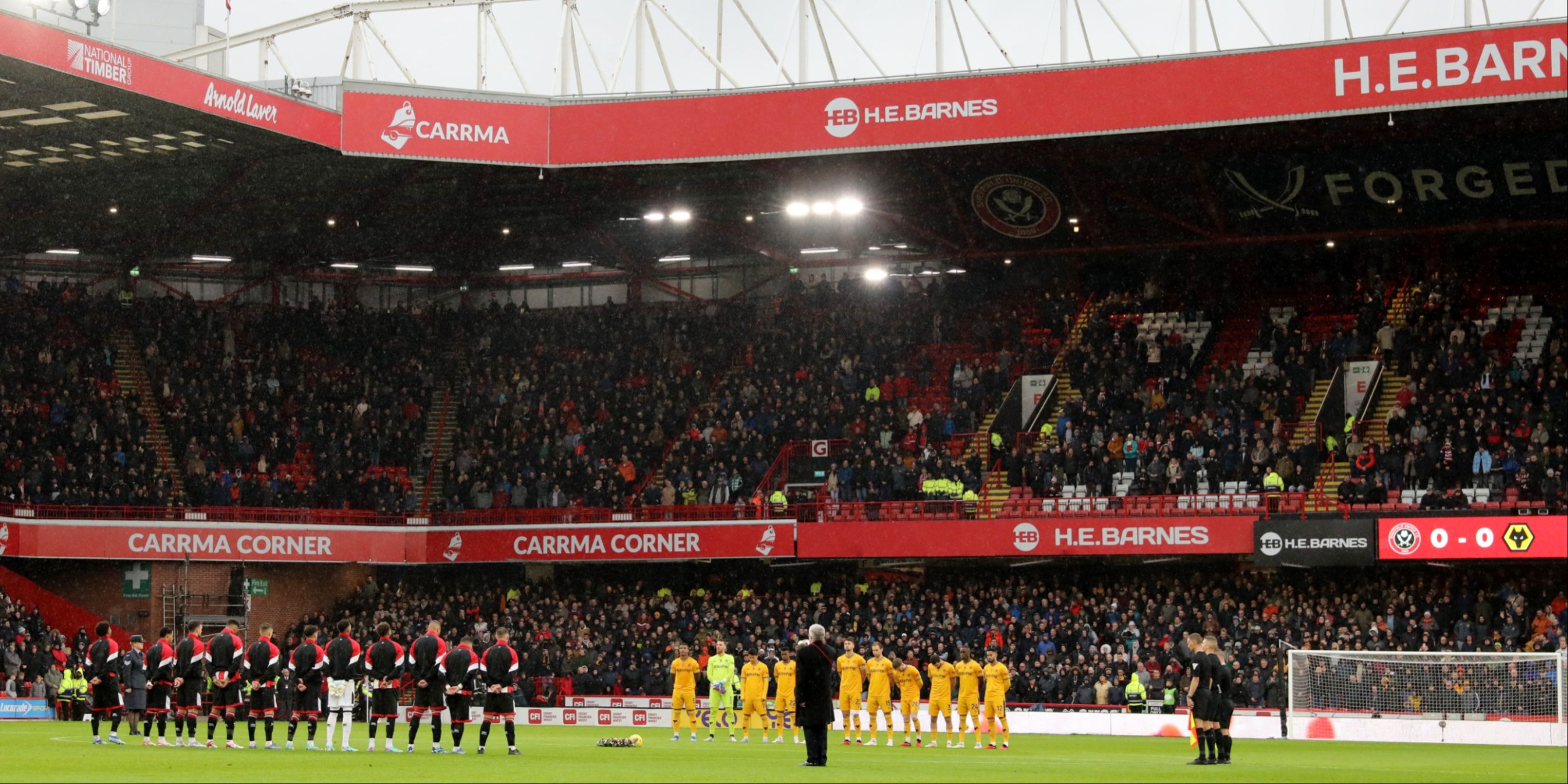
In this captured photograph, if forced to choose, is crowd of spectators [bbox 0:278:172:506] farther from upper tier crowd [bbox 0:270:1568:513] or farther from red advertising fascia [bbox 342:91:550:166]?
red advertising fascia [bbox 342:91:550:166]

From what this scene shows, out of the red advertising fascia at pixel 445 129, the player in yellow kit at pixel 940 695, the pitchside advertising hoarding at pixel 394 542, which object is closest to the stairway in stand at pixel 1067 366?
the pitchside advertising hoarding at pixel 394 542

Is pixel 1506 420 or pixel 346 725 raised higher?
pixel 1506 420

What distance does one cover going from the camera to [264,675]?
80.4 ft

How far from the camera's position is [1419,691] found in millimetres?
32656

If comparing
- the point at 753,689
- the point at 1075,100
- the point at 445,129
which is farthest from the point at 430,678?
the point at 1075,100

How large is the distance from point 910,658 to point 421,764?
13.9 meters

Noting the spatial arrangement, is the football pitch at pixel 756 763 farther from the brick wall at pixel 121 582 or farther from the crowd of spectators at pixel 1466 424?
the brick wall at pixel 121 582

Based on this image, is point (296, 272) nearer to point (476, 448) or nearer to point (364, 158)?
point (476, 448)

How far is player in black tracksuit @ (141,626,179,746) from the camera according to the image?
24.7m

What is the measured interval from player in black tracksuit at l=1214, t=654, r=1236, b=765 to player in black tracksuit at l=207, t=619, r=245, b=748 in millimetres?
12335

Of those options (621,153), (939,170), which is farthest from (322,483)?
(939,170)

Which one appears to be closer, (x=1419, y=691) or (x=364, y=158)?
(x=1419, y=691)

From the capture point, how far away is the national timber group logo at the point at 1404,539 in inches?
1406

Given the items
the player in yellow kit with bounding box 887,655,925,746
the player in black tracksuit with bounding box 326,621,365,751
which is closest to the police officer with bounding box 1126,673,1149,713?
the player in yellow kit with bounding box 887,655,925,746
